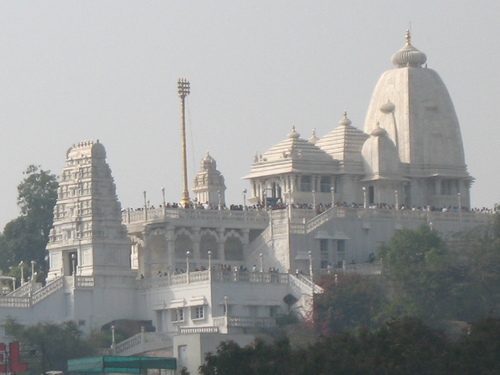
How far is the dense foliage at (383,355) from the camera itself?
93.8 metres

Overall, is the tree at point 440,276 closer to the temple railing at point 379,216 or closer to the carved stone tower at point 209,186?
the temple railing at point 379,216

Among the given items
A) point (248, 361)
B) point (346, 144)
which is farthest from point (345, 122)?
point (248, 361)

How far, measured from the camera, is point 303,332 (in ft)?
416

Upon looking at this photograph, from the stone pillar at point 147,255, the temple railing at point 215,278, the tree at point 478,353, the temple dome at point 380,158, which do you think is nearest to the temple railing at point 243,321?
the temple railing at point 215,278

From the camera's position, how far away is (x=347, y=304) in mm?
128875

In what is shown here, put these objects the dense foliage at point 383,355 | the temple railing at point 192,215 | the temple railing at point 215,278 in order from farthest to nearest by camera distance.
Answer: the temple railing at point 192,215 < the temple railing at point 215,278 < the dense foliage at point 383,355

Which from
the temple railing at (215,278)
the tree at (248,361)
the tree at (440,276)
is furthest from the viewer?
the temple railing at (215,278)

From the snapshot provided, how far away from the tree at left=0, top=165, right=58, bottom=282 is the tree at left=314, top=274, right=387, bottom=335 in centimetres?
3043

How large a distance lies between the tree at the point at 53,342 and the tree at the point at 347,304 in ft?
39.1

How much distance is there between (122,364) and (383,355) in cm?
2184

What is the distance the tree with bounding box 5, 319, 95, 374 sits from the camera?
124250mm

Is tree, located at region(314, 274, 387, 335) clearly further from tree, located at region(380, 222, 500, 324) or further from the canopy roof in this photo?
the canopy roof

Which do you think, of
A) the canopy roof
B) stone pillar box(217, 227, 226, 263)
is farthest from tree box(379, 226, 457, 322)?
the canopy roof

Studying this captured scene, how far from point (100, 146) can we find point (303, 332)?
17.1 meters
